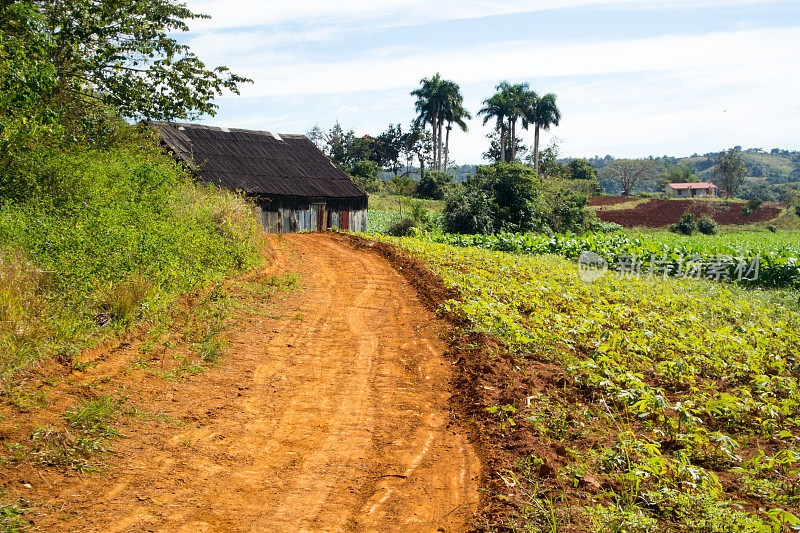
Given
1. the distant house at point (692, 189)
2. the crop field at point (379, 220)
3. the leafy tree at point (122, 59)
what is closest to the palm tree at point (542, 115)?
the crop field at point (379, 220)

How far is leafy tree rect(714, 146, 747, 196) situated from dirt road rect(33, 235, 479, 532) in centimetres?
8868

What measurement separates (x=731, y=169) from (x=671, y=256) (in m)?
74.2

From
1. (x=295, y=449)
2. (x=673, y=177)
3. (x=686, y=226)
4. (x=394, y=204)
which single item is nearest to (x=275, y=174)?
(x=394, y=204)

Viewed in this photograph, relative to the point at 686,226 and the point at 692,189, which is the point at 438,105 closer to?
the point at 686,226

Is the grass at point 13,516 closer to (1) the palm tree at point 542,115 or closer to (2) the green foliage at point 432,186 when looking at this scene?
(2) the green foliage at point 432,186

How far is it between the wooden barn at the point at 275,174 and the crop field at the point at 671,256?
8.25m

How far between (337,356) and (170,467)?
3689 mm

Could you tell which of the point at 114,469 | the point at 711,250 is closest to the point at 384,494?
the point at 114,469

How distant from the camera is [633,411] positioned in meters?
6.52

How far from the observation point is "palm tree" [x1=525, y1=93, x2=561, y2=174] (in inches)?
2562

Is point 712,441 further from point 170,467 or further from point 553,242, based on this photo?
point 553,242

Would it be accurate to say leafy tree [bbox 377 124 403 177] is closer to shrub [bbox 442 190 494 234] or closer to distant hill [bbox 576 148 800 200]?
shrub [bbox 442 190 494 234]

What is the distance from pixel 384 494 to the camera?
4.78 metres

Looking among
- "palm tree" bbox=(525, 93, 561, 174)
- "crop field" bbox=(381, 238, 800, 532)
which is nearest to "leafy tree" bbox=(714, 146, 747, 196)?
"palm tree" bbox=(525, 93, 561, 174)
